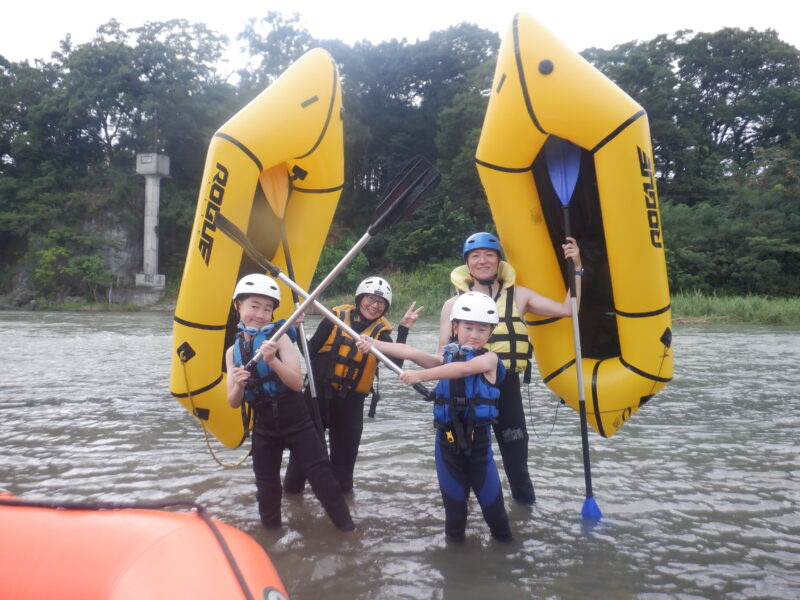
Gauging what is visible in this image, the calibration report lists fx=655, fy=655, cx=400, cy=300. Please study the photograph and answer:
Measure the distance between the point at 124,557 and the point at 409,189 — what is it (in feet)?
7.74

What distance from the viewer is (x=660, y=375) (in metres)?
3.64

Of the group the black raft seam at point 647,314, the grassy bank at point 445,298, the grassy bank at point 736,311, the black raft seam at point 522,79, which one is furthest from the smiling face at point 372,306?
the grassy bank at point 736,311

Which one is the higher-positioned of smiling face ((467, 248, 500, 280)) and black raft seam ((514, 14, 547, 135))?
black raft seam ((514, 14, 547, 135))

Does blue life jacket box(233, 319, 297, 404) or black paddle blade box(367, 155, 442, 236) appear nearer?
blue life jacket box(233, 319, 297, 404)

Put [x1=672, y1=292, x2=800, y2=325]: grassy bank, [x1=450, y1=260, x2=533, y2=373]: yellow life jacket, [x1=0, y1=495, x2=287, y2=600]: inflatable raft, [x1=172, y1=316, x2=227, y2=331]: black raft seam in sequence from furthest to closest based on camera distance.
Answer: [x1=672, y1=292, x2=800, y2=325]: grassy bank < [x1=172, y1=316, x2=227, y2=331]: black raft seam < [x1=450, y1=260, x2=533, y2=373]: yellow life jacket < [x1=0, y1=495, x2=287, y2=600]: inflatable raft


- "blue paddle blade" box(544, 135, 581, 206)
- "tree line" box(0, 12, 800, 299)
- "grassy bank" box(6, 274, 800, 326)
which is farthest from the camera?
"tree line" box(0, 12, 800, 299)

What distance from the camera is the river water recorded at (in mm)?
2699

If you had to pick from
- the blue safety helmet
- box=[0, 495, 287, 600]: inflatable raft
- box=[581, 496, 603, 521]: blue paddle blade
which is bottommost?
box=[581, 496, 603, 521]: blue paddle blade

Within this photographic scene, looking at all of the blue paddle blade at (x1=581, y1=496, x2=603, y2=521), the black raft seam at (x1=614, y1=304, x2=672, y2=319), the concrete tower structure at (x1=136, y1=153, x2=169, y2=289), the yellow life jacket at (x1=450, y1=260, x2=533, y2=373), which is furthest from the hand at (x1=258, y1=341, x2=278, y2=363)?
the concrete tower structure at (x1=136, y1=153, x2=169, y2=289)

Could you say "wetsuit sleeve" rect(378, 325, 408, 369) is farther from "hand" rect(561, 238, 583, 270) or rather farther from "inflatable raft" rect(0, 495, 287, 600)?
"inflatable raft" rect(0, 495, 287, 600)

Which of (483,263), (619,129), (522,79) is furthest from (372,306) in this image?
(619,129)

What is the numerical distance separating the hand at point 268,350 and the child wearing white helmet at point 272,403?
0.26 feet

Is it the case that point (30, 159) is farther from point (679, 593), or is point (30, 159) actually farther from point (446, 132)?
point (679, 593)

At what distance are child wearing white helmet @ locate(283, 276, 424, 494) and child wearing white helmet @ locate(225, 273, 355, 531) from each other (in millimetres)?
440
